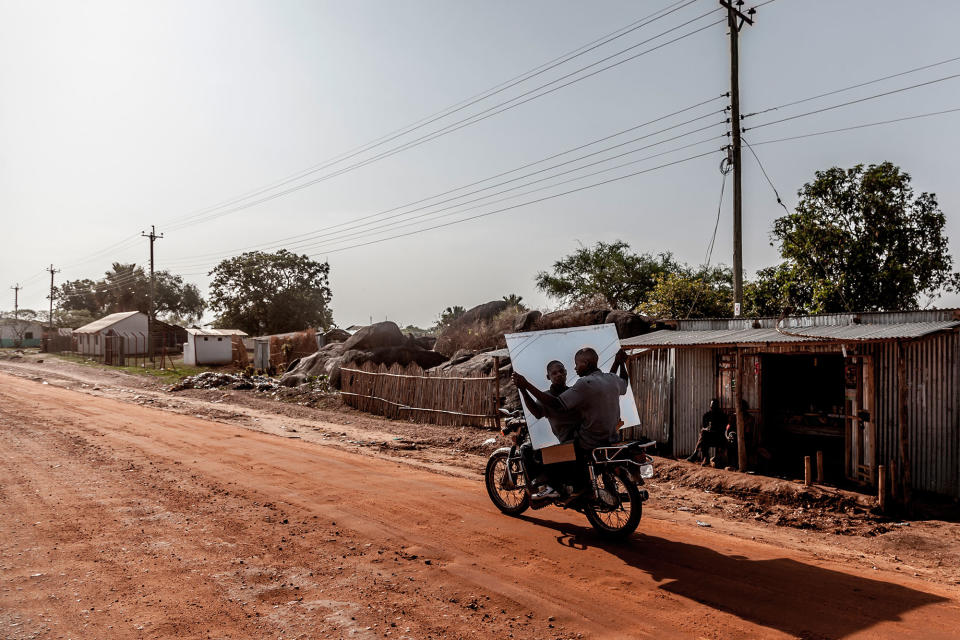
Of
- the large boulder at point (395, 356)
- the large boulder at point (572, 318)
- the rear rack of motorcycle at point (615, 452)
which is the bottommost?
the rear rack of motorcycle at point (615, 452)

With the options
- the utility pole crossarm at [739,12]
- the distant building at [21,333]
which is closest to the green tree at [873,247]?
the utility pole crossarm at [739,12]

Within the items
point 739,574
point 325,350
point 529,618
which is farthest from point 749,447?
point 325,350

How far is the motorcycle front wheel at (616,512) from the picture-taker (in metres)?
6.39

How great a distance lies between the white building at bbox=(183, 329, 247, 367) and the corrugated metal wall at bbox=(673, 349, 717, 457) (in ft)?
116

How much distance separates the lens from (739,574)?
5.66 m

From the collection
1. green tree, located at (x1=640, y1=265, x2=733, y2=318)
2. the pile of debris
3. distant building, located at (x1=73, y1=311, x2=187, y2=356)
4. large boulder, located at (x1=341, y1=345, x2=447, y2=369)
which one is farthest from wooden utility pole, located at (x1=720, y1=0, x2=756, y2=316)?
distant building, located at (x1=73, y1=311, x2=187, y2=356)

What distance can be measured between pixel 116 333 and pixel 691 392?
168ft

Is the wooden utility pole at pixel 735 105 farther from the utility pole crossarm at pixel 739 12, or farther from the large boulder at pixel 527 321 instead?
the large boulder at pixel 527 321

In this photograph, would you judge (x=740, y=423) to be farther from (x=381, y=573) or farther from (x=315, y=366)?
(x=315, y=366)

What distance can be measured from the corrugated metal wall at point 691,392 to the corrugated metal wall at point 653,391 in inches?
7.3

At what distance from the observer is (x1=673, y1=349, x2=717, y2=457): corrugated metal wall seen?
41.0ft

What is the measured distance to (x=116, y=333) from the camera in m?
51.2

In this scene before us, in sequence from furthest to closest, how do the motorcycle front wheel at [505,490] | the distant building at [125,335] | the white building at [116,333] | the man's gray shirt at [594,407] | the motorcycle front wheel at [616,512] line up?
the white building at [116,333], the distant building at [125,335], the motorcycle front wheel at [505,490], the man's gray shirt at [594,407], the motorcycle front wheel at [616,512]

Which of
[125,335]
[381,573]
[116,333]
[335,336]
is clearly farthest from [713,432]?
[125,335]
